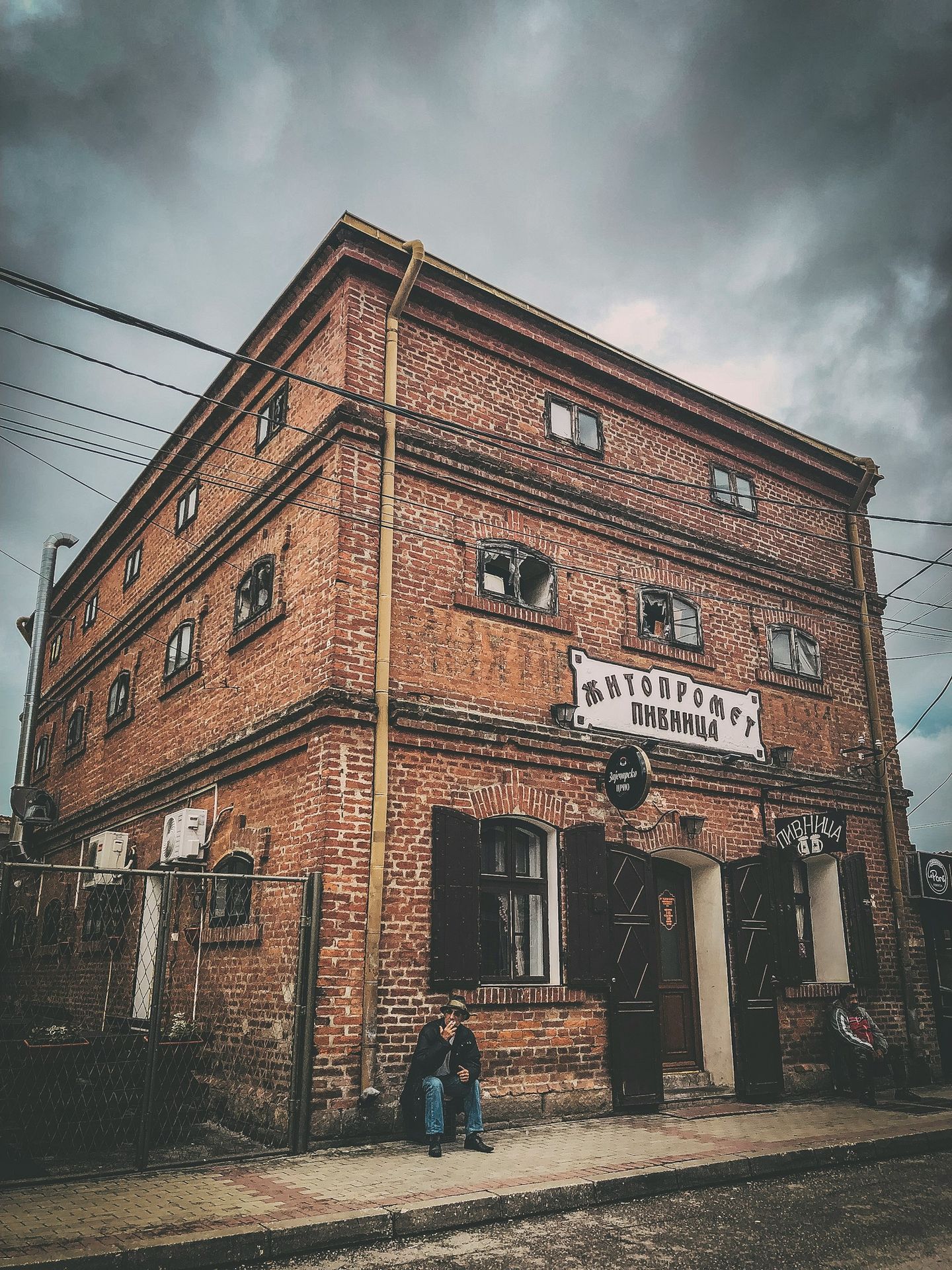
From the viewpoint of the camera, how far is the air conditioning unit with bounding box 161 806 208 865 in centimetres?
1069

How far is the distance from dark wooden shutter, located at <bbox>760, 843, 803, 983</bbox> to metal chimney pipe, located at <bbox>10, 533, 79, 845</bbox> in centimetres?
1178

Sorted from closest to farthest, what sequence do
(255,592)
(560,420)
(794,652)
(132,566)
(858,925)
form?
(255,592) → (560,420) → (858,925) → (794,652) → (132,566)

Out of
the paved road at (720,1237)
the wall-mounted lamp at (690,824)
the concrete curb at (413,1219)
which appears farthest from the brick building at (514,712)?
the paved road at (720,1237)

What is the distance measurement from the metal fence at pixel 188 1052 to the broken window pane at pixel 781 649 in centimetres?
766

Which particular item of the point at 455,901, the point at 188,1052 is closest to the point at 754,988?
the point at 455,901

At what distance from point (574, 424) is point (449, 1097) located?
7914 millimetres

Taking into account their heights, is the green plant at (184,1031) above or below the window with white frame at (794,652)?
below

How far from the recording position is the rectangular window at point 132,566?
16.4 m

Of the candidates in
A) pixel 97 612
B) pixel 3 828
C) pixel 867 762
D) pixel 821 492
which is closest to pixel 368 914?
pixel 867 762

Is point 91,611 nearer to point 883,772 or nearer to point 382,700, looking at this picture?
point 382,700

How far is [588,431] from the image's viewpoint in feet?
40.3

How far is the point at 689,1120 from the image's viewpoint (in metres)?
9.44

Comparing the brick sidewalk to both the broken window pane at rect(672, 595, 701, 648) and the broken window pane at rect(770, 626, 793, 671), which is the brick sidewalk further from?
the broken window pane at rect(770, 626, 793, 671)

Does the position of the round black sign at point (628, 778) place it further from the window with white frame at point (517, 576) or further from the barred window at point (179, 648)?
the barred window at point (179, 648)
